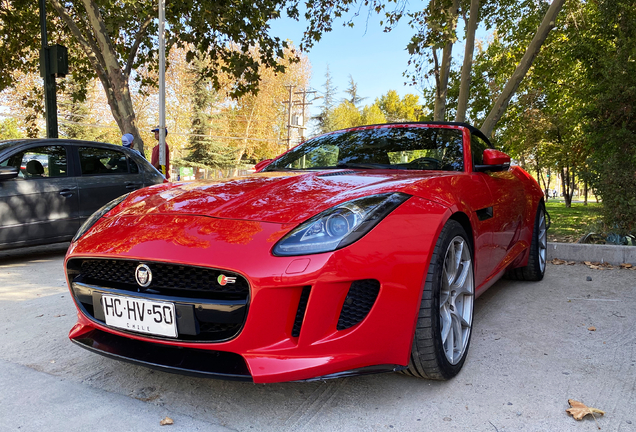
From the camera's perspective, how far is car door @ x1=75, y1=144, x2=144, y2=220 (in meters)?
5.66

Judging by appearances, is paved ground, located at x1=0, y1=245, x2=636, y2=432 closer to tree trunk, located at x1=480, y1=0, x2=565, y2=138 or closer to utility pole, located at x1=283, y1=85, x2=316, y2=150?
tree trunk, located at x1=480, y1=0, x2=565, y2=138

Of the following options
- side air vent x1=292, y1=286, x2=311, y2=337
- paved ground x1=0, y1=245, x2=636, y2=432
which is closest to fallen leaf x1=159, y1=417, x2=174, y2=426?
paved ground x1=0, y1=245, x2=636, y2=432

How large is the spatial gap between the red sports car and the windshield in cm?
51

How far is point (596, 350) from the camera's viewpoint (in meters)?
2.49

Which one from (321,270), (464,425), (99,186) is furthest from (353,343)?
(99,186)

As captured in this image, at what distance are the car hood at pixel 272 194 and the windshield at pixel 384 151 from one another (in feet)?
1.01

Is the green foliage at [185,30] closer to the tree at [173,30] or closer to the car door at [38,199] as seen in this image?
the tree at [173,30]

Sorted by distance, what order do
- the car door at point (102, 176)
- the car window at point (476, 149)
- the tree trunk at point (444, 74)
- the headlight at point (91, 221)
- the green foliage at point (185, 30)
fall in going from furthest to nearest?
the green foliage at point (185, 30) < the tree trunk at point (444, 74) < the car door at point (102, 176) < the car window at point (476, 149) < the headlight at point (91, 221)

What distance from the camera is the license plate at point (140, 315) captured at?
1701mm

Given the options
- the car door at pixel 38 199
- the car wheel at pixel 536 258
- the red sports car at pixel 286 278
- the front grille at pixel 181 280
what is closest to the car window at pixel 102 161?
the car door at pixel 38 199

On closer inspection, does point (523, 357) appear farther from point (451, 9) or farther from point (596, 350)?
point (451, 9)

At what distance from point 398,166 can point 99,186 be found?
4.43 metres

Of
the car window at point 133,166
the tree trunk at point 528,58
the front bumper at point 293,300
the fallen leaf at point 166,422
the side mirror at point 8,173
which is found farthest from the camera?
the tree trunk at point 528,58

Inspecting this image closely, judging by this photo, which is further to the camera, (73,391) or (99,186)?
(99,186)
